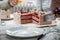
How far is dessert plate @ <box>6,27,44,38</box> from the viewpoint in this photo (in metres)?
1.13

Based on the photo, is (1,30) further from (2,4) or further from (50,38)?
(50,38)

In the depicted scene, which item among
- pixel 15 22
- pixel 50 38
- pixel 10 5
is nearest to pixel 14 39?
pixel 50 38

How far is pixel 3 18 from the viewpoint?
162 centimetres

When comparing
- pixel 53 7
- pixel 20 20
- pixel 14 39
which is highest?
pixel 53 7

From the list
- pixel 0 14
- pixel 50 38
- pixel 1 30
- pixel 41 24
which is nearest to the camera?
pixel 50 38

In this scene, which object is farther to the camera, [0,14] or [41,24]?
[0,14]

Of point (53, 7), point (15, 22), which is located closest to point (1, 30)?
point (15, 22)

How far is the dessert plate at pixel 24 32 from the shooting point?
1129 mm

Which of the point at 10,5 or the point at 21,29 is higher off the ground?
the point at 10,5

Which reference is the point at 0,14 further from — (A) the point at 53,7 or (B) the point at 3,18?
(A) the point at 53,7

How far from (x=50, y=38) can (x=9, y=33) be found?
336mm

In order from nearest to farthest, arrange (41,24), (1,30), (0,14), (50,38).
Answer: (50,38) < (1,30) < (41,24) < (0,14)

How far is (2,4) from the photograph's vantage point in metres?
1.49

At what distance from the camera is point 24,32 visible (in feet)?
3.97
